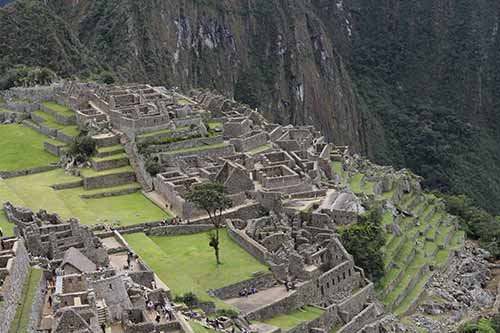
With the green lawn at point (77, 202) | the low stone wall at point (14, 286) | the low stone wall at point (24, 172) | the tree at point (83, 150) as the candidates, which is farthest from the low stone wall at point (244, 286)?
the low stone wall at point (24, 172)

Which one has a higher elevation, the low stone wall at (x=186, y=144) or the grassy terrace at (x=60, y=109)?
the grassy terrace at (x=60, y=109)

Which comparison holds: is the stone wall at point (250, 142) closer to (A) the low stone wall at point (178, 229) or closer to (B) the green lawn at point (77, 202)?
(B) the green lawn at point (77, 202)

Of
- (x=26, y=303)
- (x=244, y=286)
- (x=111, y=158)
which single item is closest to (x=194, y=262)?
(x=244, y=286)

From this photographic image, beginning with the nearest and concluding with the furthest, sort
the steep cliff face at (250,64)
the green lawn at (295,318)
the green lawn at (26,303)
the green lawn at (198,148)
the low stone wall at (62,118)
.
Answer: the green lawn at (26,303)
the green lawn at (295,318)
the green lawn at (198,148)
the low stone wall at (62,118)
the steep cliff face at (250,64)

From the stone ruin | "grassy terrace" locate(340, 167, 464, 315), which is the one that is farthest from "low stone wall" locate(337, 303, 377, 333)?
"grassy terrace" locate(340, 167, 464, 315)

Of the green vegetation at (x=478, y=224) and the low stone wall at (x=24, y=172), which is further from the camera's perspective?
the green vegetation at (x=478, y=224)
